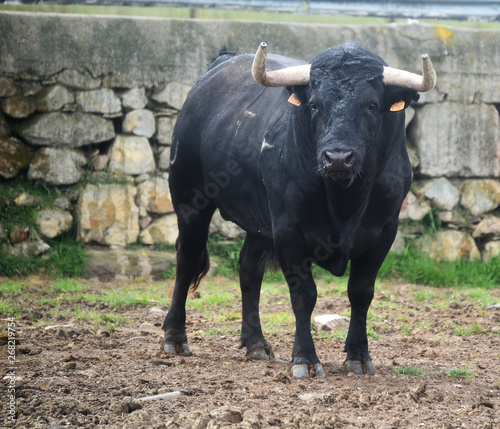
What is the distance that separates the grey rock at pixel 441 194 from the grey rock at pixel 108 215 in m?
2.94

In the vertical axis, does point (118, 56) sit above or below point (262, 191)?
above

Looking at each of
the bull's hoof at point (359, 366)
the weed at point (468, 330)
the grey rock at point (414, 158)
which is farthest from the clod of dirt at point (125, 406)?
the grey rock at point (414, 158)

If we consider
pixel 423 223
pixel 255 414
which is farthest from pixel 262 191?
pixel 423 223

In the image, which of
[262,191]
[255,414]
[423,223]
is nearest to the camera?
[255,414]

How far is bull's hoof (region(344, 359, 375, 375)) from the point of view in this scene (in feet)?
15.7

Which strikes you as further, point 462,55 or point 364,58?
point 462,55

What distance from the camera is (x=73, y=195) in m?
7.92

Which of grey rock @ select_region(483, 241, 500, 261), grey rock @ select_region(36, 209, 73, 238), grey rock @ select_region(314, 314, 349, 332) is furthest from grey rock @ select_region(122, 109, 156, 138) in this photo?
grey rock @ select_region(483, 241, 500, 261)

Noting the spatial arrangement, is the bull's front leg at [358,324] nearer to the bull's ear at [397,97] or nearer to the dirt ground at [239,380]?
the dirt ground at [239,380]

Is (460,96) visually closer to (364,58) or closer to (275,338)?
(275,338)

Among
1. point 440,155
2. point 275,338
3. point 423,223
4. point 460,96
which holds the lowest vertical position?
point 275,338

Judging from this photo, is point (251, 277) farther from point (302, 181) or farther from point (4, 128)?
point (4, 128)

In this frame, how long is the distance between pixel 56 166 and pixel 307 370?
13.4 feet

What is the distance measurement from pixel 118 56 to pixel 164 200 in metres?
1.44
